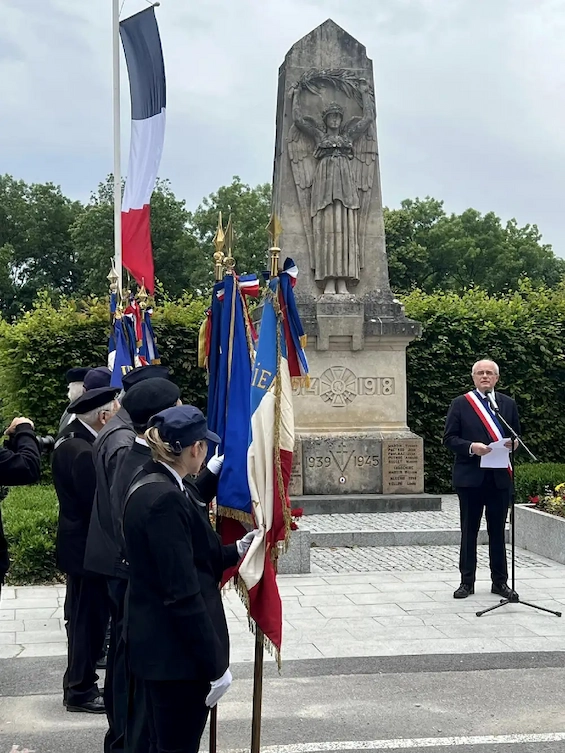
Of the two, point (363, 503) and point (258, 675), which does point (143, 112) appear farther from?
point (258, 675)

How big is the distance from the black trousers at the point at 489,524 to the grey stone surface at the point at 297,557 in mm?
1715

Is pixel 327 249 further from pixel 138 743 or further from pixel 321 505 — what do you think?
pixel 138 743

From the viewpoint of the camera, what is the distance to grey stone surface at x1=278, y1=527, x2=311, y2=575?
9.48 m

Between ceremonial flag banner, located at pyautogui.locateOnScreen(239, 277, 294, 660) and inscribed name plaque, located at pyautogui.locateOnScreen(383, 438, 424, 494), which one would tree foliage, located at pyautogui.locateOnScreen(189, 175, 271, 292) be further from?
ceremonial flag banner, located at pyautogui.locateOnScreen(239, 277, 294, 660)

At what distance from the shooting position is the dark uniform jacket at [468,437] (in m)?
8.40

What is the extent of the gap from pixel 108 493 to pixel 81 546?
113cm

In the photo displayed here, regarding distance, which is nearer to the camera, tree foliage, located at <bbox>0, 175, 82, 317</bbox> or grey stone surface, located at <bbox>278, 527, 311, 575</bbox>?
grey stone surface, located at <bbox>278, 527, 311, 575</bbox>

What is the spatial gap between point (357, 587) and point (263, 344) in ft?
14.3

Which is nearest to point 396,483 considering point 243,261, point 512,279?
point 243,261

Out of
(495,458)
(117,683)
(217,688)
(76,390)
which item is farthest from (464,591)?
(217,688)

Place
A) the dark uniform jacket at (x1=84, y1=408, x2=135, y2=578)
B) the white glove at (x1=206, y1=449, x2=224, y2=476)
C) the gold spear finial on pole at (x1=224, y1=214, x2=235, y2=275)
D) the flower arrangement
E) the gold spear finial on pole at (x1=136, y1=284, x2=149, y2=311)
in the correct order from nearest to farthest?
the dark uniform jacket at (x1=84, y1=408, x2=135, y2=578), the white glove at (x1=206, y1=449, x2=224, y2=476), the gold spear finial on pole at (x1=224, y1=214, x2=235, y2=275), the flower arrangement, the gold spear finial on pole at (x1=136, y1=284, x2=149, y2=311)

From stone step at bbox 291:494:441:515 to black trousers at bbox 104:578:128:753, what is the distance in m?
7.74

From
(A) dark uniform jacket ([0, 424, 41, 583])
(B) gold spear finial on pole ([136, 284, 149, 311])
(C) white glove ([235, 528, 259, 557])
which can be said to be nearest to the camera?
(C) white glove ([235, 528, 259, 557])

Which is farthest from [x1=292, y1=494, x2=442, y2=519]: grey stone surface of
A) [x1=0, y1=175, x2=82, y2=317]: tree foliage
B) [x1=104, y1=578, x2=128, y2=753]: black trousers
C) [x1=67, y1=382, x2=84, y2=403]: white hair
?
[x1=0, y1=175, x2=82, y2=317]: tree foliage
